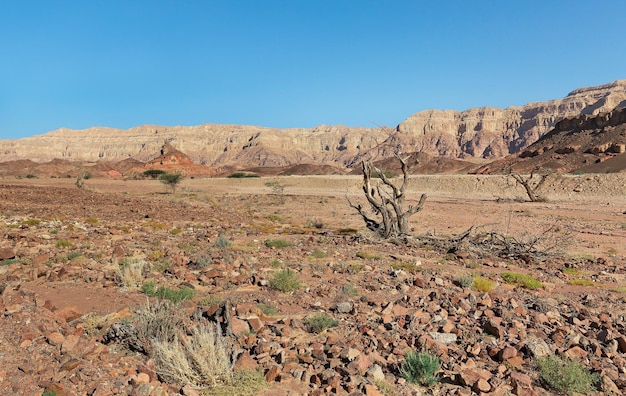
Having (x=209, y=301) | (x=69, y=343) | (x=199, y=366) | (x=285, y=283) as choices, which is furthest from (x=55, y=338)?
(x=285, y=283)

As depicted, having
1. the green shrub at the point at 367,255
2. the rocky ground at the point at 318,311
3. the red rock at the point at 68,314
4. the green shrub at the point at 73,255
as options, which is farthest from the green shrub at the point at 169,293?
the green shrub at the point at 367,255

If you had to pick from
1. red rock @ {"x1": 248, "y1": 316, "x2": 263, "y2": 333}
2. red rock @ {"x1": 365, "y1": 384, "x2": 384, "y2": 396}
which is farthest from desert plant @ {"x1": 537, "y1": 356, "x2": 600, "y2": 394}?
red rock @ {"x1": 248, "y1": 316, "x2": 263, "y2": 333}

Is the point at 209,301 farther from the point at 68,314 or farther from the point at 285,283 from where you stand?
the point at 68,314

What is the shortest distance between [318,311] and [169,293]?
250 centimetres

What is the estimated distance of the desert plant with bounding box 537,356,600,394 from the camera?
13.6 ft

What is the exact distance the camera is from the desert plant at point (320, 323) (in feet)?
17.8

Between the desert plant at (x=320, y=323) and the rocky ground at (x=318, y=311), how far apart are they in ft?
0.27

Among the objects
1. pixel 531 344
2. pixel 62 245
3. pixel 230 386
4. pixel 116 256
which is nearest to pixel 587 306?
pixel 531 344

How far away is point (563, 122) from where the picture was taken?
9331 centimetres

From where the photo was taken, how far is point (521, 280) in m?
8.39

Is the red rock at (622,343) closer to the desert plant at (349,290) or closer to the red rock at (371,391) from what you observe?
the red rock at (371,391)

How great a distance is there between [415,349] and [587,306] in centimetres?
381

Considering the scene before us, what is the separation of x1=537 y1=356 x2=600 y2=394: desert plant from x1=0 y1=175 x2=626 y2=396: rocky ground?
87 millimetres

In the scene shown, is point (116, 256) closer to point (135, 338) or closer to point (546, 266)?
point (135, 338)
